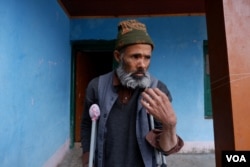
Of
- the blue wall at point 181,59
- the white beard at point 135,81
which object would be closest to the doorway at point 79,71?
the blue wall at point 181,59

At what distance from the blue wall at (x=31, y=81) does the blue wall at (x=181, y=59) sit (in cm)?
100

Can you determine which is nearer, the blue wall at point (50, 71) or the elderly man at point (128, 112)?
the elderly man at point (128, 112)

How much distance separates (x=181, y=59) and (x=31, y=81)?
3128 millimetres

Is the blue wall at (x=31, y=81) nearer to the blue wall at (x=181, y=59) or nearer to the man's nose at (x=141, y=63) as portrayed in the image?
the blue wall at (x=181, y=59)

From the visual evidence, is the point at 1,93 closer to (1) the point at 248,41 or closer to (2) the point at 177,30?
(1) the point at 248,41

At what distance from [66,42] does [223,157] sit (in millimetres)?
3931

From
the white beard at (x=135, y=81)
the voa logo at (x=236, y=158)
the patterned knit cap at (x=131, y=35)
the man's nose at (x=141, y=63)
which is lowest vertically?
the voa logo at (x=236, y=158)

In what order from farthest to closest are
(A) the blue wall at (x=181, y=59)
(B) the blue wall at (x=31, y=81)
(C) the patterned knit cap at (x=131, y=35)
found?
(A) the blue wall at (x=181, y=59) → (B) the blue wall at (x=31, y=81) → (C) the patterned knit cap at (x=131, y=35)

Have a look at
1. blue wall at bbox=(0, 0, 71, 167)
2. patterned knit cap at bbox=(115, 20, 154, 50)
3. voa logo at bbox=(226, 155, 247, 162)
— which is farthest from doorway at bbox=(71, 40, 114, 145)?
voa logo at bbox=(226, 155, 247, 162)

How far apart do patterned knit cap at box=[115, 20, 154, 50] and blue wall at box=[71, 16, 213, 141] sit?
3445 mm

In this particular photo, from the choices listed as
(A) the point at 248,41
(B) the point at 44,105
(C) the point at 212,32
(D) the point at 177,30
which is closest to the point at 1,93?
(B) the point at 44,105

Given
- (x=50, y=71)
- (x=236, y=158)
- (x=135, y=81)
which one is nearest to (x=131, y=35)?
(x=135, y=81)

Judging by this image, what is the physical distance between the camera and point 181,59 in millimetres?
4941

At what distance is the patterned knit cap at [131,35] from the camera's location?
146 centimetres
